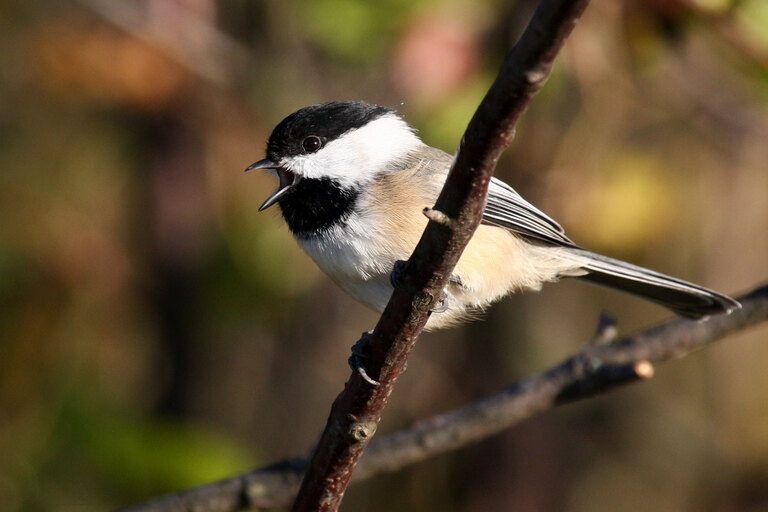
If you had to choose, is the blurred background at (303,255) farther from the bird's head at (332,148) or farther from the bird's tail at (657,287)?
the bird's tail at (657,287)

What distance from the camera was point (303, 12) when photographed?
3.20m

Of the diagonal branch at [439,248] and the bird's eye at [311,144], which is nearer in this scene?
the diagonal branch at [439,248]

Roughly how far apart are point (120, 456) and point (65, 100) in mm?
1927

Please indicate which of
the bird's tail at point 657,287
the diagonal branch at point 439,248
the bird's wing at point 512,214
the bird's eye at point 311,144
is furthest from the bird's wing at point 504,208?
the diagonal branch at point 439,248

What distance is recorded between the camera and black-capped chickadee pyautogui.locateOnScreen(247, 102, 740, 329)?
2.28 meters

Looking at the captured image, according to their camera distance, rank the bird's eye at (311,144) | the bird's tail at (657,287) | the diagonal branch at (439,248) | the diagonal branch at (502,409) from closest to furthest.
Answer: the diagonal branch at (439,248) → the diagonal branch at (502,409) → the bird's tail at (657,287) → the bird's eye at (311,144)

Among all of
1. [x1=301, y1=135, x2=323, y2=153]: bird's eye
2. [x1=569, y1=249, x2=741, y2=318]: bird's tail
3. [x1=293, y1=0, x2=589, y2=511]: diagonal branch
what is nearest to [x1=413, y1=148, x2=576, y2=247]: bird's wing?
[x1=569, y1=249, x2=741, y2=318]: bird's tail

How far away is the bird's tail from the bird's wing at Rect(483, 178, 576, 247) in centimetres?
18

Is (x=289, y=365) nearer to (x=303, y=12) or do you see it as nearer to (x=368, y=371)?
(x=303, y=12)

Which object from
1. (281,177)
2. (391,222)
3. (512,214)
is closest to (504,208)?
(512,214)

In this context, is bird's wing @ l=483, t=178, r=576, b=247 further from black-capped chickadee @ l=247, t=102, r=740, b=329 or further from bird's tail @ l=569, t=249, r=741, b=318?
bird's tail @ l=569, t=249, r=741, b=318

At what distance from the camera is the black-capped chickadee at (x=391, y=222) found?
228cm

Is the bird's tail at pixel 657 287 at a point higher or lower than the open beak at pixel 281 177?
higher

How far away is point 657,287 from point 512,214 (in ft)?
1.60
